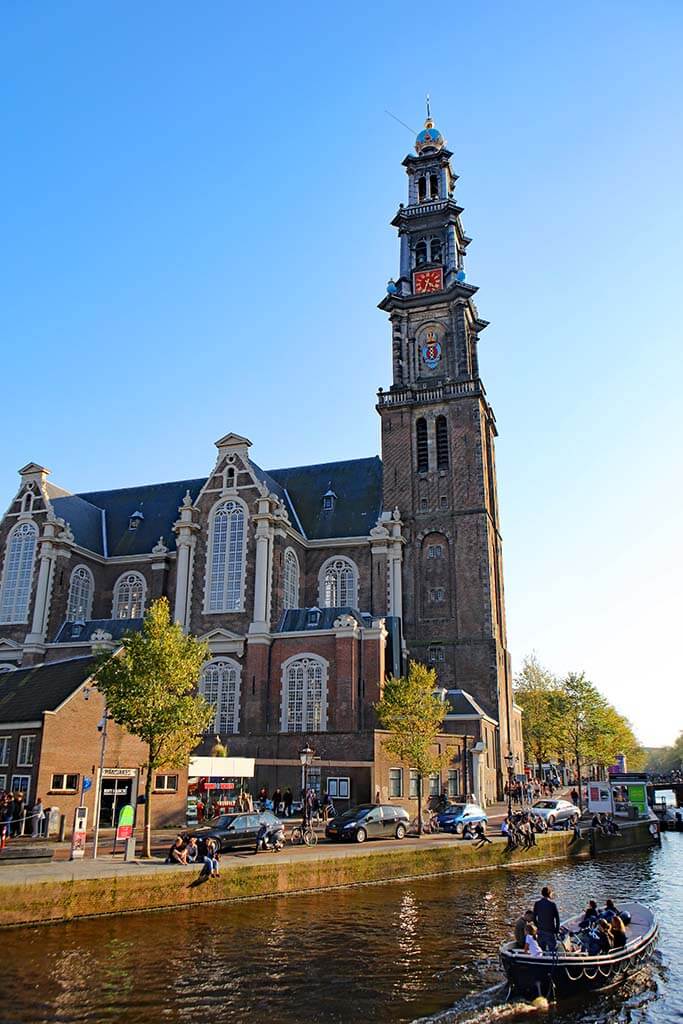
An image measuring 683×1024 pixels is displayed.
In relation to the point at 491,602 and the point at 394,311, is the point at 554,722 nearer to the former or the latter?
the point at 491,602

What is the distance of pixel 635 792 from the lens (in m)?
60.5

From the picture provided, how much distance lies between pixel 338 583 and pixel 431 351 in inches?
847

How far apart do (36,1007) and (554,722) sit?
244ft

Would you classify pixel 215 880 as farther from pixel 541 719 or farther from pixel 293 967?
pixel 541 719

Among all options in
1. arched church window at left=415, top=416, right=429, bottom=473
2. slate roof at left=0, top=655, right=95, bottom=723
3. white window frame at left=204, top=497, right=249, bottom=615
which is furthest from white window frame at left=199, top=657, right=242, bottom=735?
arched church window at left=415, top=416, right=429, bottom=473

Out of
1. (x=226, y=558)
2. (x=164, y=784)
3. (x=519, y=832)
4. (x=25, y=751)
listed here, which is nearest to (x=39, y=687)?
(x=25, y=751)

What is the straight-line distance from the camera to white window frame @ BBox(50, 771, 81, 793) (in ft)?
103

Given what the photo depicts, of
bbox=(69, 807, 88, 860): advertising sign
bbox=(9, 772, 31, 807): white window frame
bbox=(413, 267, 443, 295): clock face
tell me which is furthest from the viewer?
bbox=(413, 267, 443, 295): clock face

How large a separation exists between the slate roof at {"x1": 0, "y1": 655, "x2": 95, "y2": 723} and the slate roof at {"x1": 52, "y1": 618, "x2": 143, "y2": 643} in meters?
16.4

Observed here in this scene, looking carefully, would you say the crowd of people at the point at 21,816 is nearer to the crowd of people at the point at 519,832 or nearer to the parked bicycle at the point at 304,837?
the parked bicycle at the point at 304,837

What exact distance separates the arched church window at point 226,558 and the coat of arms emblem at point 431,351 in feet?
70.5

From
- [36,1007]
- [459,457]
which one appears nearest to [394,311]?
[459,457]

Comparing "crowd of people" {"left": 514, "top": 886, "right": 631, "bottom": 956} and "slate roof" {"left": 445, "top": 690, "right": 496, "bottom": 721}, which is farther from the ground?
"slate roof" {"left": 445, "top": 690, "right": 496, "bottom": 721}

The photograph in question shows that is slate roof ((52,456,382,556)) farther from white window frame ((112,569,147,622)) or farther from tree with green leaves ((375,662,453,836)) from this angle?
tree with green leaves ((375,662,453,836))
